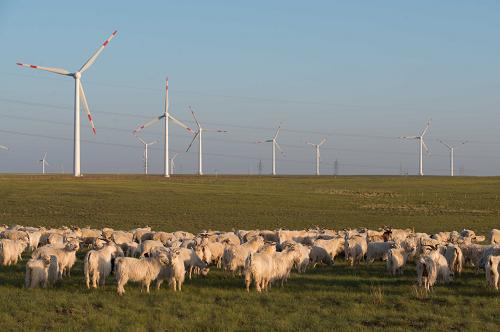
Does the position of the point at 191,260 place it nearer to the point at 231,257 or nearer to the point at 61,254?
the point at 231,257

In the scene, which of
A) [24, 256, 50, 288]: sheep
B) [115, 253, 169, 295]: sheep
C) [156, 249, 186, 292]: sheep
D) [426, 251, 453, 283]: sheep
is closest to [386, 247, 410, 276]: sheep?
[426, 251, 453, 283]: sheep

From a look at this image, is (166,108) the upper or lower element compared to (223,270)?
upper

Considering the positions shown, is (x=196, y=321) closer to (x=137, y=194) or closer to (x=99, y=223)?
(x=99, y=223)

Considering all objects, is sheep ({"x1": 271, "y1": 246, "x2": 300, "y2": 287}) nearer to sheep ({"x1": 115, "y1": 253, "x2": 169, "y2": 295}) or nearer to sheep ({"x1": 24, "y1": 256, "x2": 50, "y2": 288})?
sheep ({"x1": 115, "y1": 253, "x2": 169, "y2": 295})

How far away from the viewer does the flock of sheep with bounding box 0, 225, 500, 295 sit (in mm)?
19062

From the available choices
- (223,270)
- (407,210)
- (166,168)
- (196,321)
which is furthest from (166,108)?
(196,321)

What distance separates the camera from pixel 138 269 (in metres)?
18.6

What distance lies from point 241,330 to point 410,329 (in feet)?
13.4

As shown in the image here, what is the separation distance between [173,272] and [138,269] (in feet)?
3.76

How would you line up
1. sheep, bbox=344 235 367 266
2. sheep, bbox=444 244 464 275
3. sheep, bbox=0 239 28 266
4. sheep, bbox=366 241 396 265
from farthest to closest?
sheep, bbox=366 241 396 265, sheep, bbox=344 235 367 266, sheep, bbox=0 239 28 266, sheep, bbox=444 244 464 275

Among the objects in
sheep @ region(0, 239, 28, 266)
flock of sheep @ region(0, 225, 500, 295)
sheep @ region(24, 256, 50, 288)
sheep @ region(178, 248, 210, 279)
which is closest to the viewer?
sheep @ region(24, 256, 50, 288)

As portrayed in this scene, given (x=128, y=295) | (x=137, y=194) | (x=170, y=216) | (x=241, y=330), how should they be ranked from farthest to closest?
1. (x=137, y=194)
2. (x=170, y=216)
3. (x=128, y=295)
4. (x=241, y=330)

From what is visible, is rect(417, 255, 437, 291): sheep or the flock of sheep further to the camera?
rect(417, 255, 437, 291): sheep

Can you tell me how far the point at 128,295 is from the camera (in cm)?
1812
